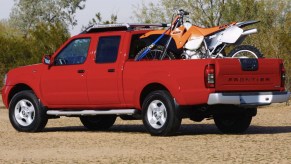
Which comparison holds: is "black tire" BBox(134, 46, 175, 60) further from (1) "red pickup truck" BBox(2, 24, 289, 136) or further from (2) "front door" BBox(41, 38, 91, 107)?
(2) "front door" BBox(41, 38, 91, 107)

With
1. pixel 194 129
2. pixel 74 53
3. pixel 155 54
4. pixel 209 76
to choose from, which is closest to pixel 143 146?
pixel 209 76

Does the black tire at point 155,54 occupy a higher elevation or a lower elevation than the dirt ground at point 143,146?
higher

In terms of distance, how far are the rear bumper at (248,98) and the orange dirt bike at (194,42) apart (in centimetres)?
73

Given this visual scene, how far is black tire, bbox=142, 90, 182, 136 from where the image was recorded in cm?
1416

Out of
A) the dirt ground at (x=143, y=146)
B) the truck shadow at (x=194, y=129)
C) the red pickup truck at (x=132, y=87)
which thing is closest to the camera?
the dirt ground at (x=143, y=146)

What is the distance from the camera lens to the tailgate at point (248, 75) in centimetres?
1376

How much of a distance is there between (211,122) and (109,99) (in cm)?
429

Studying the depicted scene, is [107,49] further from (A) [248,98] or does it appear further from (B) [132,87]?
(A) [248,98]

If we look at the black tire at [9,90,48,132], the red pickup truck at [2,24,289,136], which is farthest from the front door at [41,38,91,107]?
the black tire at [9,90,48,132]

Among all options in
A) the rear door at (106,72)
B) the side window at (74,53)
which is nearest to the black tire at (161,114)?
the rear door at (106,72)

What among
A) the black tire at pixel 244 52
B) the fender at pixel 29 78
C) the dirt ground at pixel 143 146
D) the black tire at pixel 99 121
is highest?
the black tire at pixel 244 52

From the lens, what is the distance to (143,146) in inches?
504

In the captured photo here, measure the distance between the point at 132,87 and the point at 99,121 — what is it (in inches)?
94.0

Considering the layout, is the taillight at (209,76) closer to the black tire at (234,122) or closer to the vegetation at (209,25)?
the black tire at (234,122)
